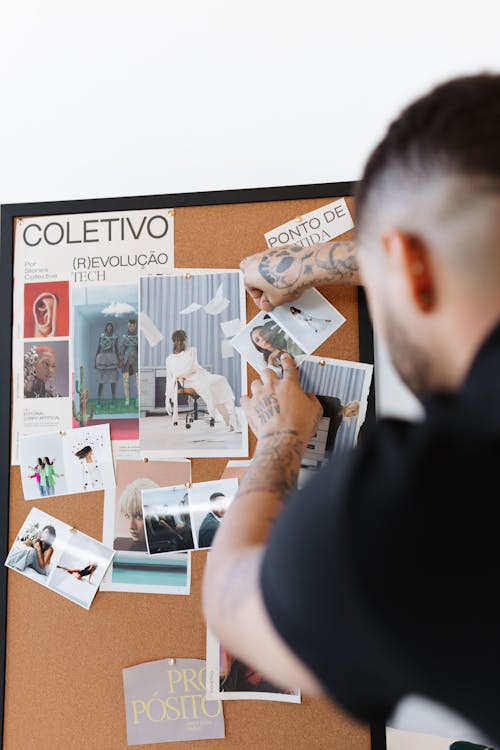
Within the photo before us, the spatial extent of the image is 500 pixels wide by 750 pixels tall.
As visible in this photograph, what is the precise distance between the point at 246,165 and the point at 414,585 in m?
1.02

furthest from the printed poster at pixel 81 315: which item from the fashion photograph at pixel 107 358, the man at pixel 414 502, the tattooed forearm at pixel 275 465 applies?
the man at pixel 414 502

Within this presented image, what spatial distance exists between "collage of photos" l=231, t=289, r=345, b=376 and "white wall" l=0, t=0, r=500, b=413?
0.96 ft

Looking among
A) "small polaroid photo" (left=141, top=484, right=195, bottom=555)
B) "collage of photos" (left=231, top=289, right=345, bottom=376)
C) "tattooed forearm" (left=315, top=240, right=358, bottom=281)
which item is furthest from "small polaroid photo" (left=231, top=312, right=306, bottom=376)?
"small polaroid photo" (left=141, top=484, right=195, bottom=555)

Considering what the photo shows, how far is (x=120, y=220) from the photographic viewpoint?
1.21 m

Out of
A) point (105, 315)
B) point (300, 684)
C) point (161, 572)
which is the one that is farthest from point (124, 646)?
point (300, 684)

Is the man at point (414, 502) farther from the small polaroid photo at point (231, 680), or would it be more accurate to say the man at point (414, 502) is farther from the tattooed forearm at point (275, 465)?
the small polaroid photo at point (231, 680)

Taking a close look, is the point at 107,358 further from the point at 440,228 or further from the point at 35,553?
the point at 440,228

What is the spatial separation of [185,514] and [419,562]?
737 mm

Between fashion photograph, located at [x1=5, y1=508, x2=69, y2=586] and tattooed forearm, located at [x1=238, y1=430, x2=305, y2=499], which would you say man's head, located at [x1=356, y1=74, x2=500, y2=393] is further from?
fashion photograph, located at [x1=5, y1=508, x2=69, y2=586]

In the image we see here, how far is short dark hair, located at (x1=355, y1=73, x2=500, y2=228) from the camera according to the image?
0.52 meters

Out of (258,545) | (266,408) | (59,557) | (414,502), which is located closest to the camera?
(414,502)

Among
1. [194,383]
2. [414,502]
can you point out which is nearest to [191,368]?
[194,383]

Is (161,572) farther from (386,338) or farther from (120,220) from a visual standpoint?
(386,338)

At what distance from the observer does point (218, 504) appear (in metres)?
1.13
